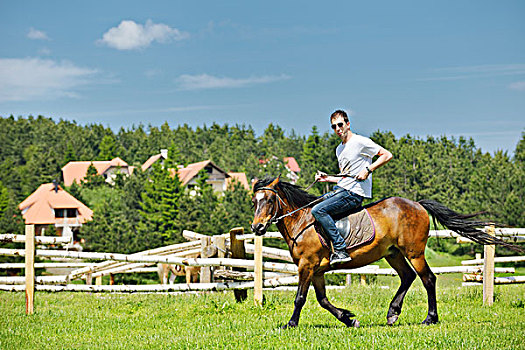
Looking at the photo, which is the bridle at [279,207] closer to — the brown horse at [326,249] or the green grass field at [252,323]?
the brown horse at [326,249]

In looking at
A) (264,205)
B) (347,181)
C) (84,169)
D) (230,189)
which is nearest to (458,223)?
(347,181)

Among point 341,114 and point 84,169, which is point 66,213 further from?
point 341,114

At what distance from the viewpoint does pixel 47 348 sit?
680cm

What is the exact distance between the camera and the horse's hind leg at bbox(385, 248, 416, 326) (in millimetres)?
7549

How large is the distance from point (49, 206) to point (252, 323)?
54.1m

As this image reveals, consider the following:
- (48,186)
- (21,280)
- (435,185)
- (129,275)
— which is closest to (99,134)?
(48,186)

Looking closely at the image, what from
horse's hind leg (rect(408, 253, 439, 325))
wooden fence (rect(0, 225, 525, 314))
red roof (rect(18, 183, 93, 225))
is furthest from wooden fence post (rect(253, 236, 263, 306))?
red roof (rect(18, 183, 93, 225))

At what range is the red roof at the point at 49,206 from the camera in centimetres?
5641

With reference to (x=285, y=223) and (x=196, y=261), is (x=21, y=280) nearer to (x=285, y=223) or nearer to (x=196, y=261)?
(x=196, y=261)

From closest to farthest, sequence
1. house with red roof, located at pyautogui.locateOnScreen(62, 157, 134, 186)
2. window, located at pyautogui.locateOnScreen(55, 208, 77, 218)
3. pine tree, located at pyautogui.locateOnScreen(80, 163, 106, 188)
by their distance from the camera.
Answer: window, located at pyautogui.locateOnScreen(55, 208, 77, 218), pine tree, located at pyautogui.locateOnScreen(80, 163, 106, 188), house with red roof, located at pyautogui.locateOnScreen(62, 157, 134, 186)

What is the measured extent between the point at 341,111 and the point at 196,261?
3.84 m

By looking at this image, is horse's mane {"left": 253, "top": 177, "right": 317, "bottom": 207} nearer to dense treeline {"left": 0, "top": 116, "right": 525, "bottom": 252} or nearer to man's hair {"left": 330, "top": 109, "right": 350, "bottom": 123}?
man's hair {"left": 330, "top": 109, "right": 350, "bottom": 123}

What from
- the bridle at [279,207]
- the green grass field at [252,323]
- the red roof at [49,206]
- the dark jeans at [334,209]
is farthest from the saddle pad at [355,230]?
the red roof at [49,206]

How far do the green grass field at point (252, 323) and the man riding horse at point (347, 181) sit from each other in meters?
1.17
